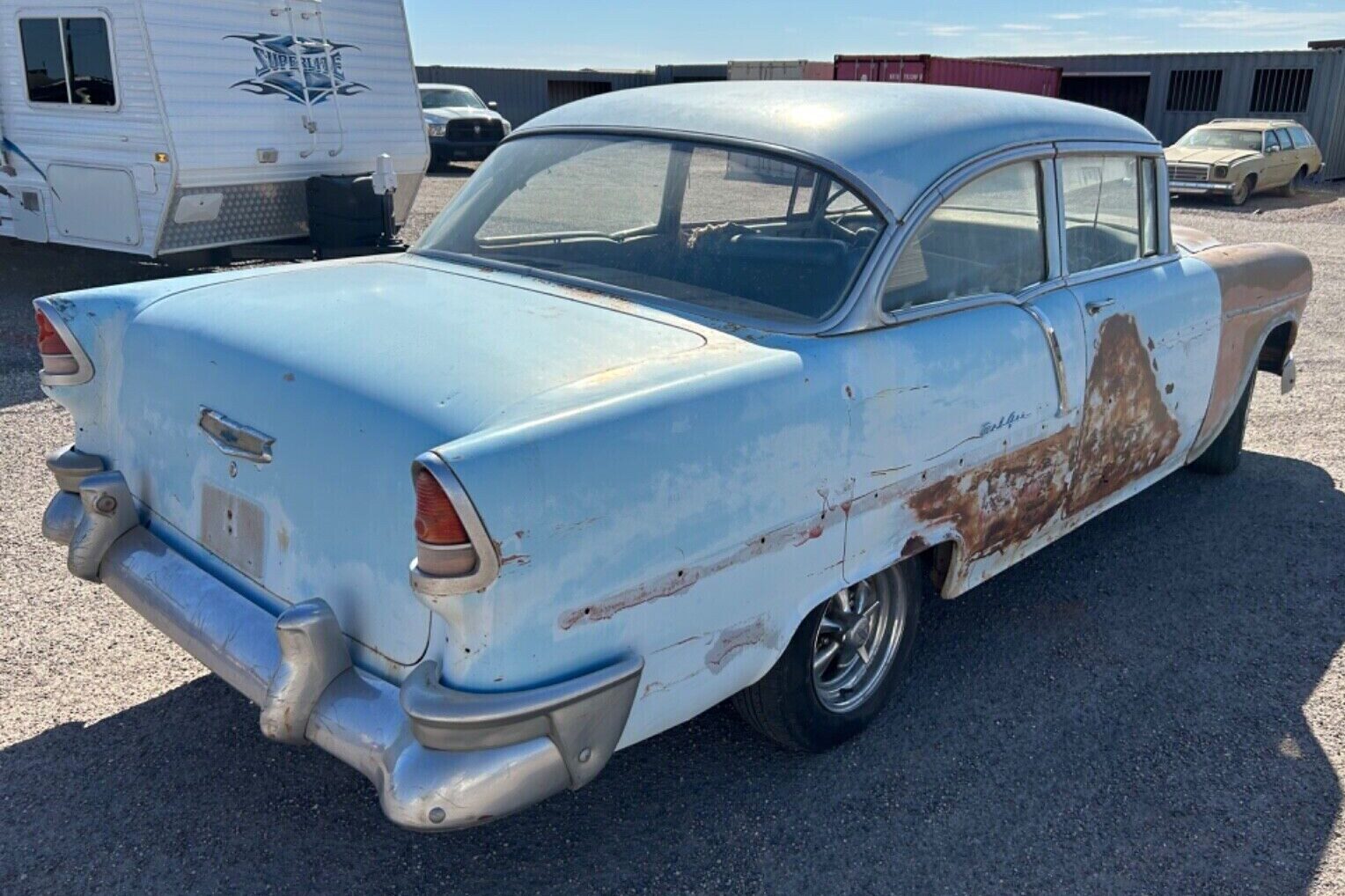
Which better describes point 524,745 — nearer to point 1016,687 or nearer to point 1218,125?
point 1016,687

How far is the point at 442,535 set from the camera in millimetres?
2078

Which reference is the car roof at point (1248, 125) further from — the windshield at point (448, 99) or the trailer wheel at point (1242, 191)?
the windshield at point (448, 99)

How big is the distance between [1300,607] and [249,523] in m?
3.80

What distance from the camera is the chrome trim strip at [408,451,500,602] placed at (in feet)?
6.70

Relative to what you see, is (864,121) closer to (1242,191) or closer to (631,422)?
(631,422)

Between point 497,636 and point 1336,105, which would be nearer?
point 497,636

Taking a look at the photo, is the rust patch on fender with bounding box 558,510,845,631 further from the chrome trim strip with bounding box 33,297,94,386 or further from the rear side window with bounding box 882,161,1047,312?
the chrome trim strip with bounding box 33,297,94,386

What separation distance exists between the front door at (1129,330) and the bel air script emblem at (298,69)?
6.78 m

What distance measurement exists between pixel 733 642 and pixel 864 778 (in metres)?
0.82

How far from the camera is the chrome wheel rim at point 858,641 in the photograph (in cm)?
314

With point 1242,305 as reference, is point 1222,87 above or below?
above

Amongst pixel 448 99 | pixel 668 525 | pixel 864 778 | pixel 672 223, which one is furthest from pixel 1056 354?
pixel 448 99

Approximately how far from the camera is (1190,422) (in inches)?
172

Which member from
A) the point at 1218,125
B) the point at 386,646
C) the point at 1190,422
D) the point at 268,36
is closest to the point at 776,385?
the point at 386,646
